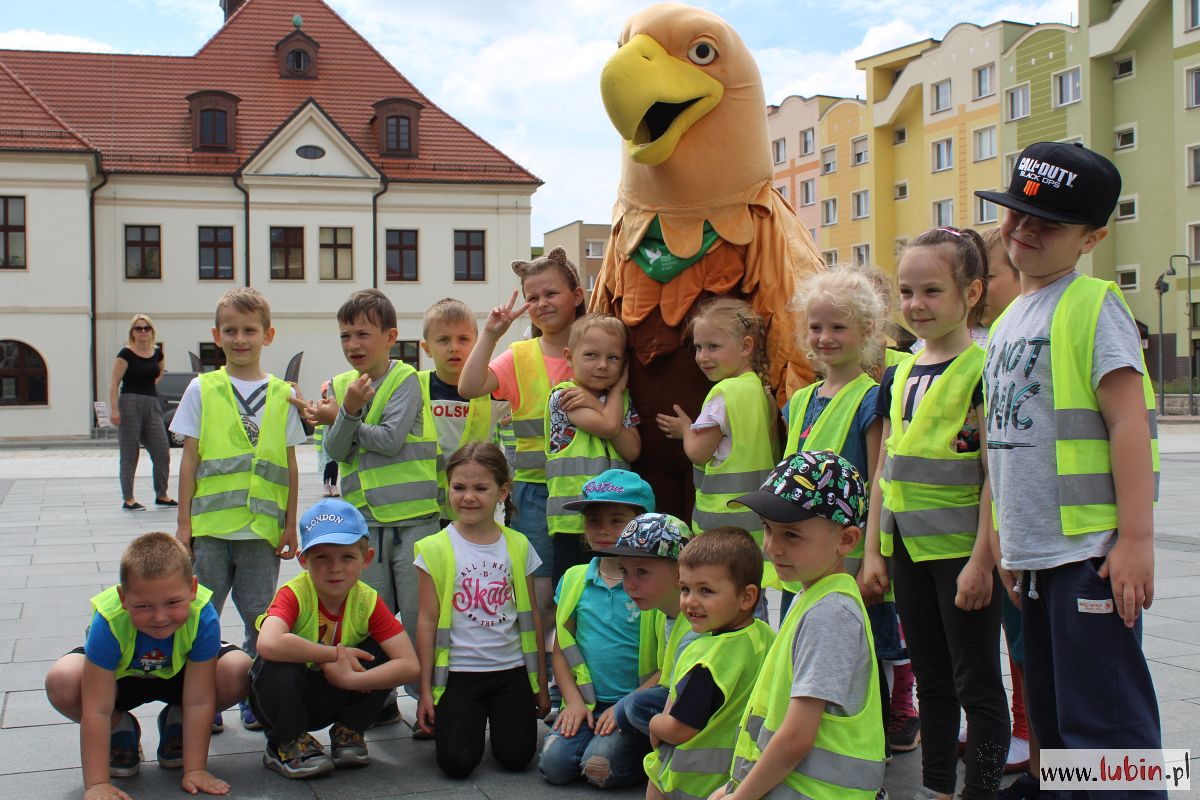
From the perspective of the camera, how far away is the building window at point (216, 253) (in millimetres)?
28448

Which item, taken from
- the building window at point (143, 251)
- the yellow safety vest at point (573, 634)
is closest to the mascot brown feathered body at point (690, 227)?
the yellow safety vest at point (573, 634)

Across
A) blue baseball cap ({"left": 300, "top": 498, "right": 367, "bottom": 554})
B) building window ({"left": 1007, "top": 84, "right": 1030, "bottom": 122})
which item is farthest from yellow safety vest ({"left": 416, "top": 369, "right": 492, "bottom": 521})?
building window ({"left": 1007, "top": 84, "right": 1030, "bottom": 122})

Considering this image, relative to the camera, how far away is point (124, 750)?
3.60 metres

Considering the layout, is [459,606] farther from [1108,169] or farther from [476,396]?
[1108,169]

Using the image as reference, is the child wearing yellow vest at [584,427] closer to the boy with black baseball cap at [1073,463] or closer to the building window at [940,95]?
the boy with black baseball cap at [1073,463]

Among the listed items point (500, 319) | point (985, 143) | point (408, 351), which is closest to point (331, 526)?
point (500, 319)

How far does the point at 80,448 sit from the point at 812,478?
23581mm

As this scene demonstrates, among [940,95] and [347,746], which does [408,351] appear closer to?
[940,95]

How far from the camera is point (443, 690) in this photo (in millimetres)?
3828

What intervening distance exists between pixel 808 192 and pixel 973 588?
139 ft

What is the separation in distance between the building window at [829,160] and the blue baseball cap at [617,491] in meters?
39.9

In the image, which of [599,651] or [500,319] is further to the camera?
[500,319]

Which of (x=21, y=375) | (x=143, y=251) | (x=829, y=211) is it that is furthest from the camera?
(x=829, y=211)

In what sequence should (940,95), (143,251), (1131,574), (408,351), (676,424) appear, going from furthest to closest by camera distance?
(940,95), (408,351), (143,251), (676,424), (1131,574)
